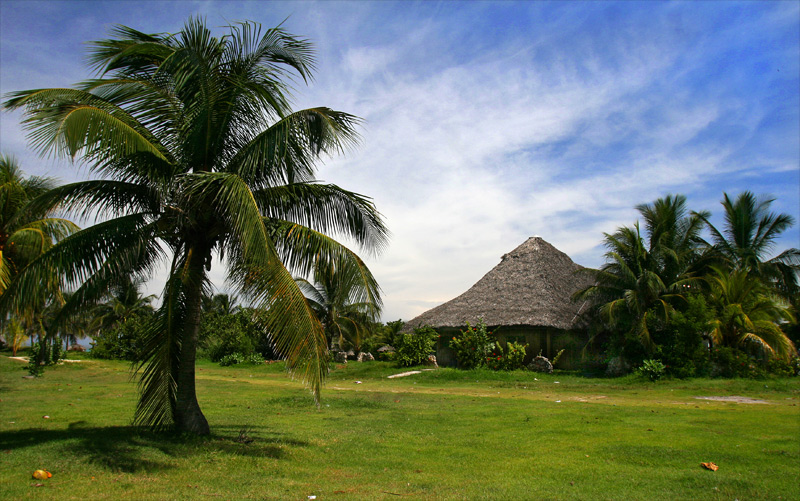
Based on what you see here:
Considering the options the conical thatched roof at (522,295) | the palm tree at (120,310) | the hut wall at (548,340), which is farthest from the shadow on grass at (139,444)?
the palm tree at (120,310)

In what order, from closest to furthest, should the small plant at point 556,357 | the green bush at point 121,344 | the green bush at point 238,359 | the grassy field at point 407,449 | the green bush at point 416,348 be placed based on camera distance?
1. the grassy field at point 407,449
2. the small plant at point 556,357
3. the green bush at point 416,348
4. the green bush at point 238,359
5. the green bush at point 121,344

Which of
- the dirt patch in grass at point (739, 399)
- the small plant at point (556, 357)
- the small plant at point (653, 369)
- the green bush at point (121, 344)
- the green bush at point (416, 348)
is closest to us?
the dirt patch in grass at point (739, 399)

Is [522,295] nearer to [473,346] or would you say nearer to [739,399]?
[473,346]

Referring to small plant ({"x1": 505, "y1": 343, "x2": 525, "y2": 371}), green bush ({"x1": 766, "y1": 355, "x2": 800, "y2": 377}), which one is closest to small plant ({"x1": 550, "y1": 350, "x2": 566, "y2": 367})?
small plant ({"x1": 505, "y1": 343, "x2": 525, "y2": 371})

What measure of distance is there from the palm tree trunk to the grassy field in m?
0.32

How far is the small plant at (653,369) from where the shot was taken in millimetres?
17344

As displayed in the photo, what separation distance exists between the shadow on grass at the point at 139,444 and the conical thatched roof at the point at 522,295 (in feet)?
50.2

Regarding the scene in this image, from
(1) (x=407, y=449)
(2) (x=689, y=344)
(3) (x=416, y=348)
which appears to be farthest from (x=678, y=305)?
(1) (x=407, y=449)

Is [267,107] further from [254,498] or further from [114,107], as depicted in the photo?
[254,498]

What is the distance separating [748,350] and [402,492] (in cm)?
1776

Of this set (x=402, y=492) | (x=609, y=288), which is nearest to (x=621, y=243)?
(x=609, y=288)

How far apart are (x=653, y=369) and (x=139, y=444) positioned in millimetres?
15999

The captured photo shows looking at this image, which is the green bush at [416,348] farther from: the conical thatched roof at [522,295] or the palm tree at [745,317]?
the palm tree at [745,317]

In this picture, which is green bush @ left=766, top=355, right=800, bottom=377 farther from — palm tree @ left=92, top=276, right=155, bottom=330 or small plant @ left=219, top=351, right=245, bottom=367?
palm tree @ left=92, top=276, right=155, bottom=330
